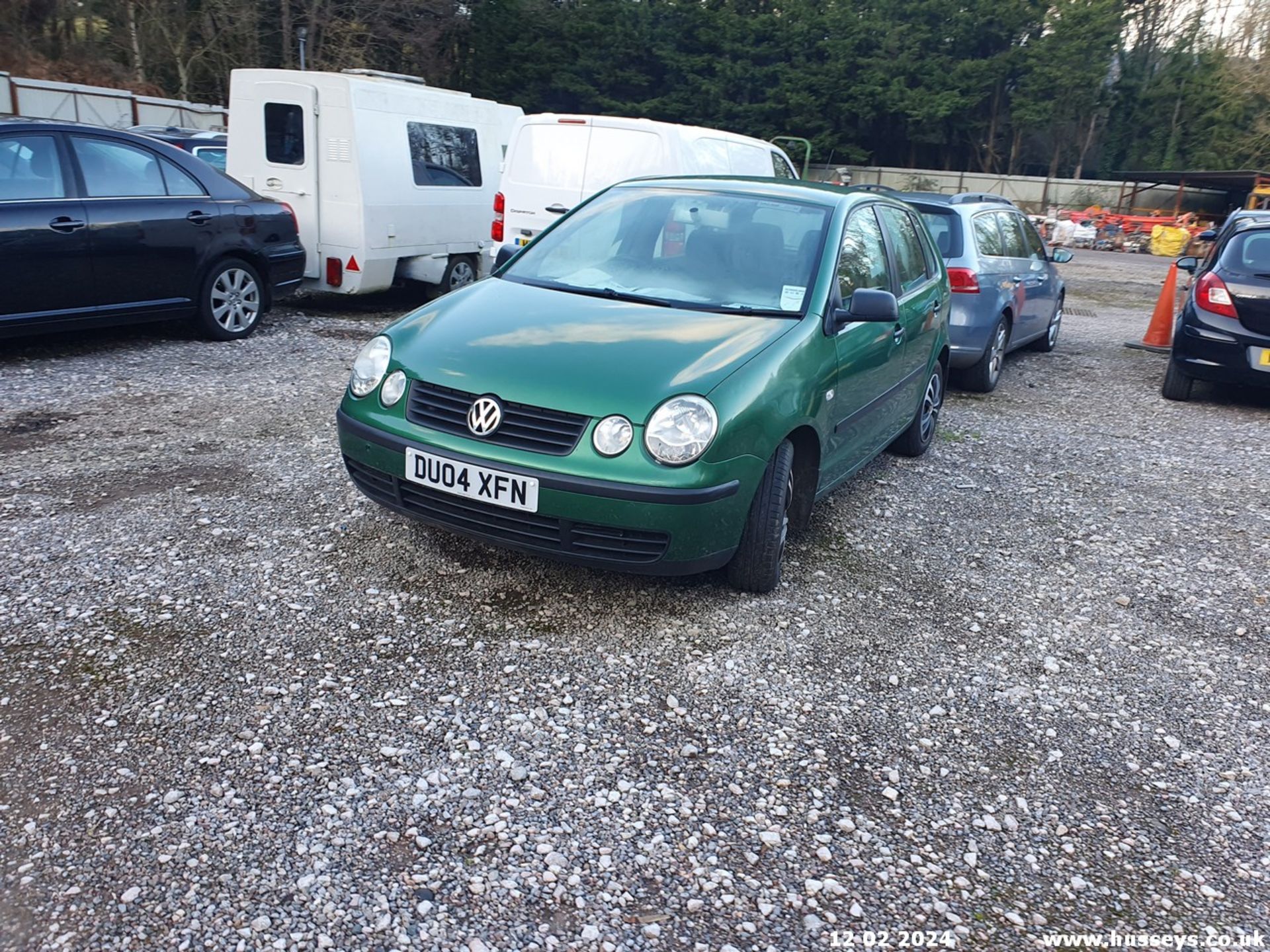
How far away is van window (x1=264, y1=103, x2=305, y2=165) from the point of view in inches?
365

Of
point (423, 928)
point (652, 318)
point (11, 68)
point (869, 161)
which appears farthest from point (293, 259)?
point (869, 161)

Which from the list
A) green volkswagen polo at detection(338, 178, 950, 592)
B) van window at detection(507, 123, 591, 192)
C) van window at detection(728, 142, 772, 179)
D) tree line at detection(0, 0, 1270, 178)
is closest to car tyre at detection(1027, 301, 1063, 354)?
van window at detection(728, 142, 772, 179)

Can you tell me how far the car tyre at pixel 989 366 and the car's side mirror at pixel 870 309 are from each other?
4285mm

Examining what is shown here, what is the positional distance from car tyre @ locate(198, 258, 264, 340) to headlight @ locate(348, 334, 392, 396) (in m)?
4.48

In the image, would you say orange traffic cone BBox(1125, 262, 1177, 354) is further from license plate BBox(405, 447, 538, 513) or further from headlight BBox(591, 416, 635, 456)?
license plate BBox(405, 447, 538, 513)

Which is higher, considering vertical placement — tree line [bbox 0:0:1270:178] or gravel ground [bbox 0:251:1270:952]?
tree line [bbox 0:0:1270:178]

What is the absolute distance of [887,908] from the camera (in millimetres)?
2471

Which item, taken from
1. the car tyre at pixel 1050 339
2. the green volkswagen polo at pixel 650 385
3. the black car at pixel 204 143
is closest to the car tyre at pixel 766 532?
the green volkswagen polo at pixel 650 385

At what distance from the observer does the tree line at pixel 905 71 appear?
139ft

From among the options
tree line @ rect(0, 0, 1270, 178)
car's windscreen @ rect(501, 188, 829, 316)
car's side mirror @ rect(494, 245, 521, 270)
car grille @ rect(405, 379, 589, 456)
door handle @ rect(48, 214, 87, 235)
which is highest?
tree line @ rect(0, 0, 1270, 178)

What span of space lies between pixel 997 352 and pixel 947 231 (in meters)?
1.22

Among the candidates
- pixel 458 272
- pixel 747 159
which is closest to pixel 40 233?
pixel 458 272

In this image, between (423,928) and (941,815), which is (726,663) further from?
(423,928)

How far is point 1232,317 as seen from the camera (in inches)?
311
